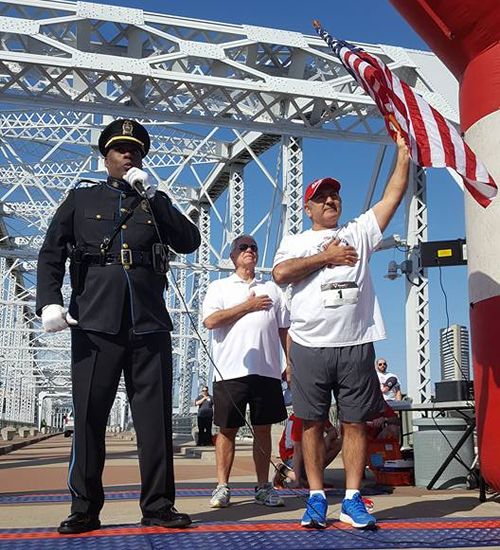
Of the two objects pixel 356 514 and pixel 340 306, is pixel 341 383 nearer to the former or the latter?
pixel 340 306

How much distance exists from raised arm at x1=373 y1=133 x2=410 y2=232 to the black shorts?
1467mm

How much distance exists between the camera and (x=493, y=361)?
4.16 m

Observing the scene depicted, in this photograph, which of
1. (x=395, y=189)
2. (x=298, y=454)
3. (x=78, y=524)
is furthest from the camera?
(x=298, y=454)

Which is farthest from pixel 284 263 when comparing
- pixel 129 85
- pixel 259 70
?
pixel 259 70

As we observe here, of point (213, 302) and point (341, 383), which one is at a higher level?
point (213, 302)

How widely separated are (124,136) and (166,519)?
1886mm

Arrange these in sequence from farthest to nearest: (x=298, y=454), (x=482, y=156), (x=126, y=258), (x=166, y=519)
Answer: (x=298, y=454)
(x=482, y=156)
(x=126, y=258)
(x=166, y=519)

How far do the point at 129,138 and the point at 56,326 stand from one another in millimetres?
1023

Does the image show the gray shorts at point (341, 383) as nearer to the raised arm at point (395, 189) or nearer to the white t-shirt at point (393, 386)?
the raised arm at point (395, 189)

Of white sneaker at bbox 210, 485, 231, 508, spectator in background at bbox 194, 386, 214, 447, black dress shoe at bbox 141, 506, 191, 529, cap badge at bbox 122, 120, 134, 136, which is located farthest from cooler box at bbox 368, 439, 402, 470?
spectator in background at bbox 194, 386, 214, 447

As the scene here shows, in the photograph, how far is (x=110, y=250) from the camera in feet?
12.6

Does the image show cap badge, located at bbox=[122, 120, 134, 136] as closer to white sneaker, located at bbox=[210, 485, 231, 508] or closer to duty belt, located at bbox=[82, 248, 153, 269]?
duty belt, located at bbox=[82, 248, 153, 269]

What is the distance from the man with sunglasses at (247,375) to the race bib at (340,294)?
115cm

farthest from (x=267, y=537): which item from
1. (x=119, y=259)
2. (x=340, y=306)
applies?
(x=119, y=259)
